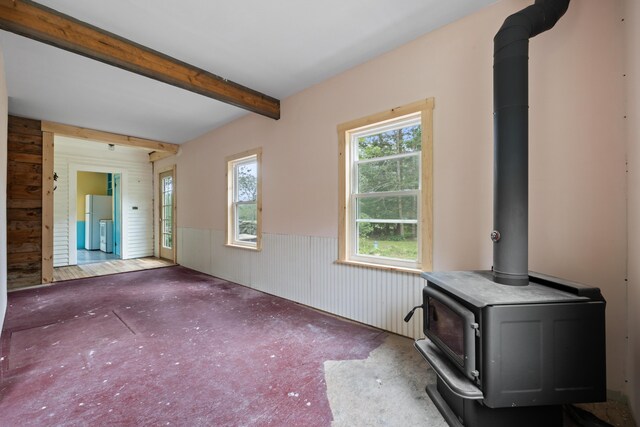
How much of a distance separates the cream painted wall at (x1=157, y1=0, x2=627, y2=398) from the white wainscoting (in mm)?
167

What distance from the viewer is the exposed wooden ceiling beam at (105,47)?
6.50 feet

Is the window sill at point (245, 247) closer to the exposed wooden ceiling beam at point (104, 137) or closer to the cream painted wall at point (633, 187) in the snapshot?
the exposed wooden ceiling beam at point (104, 137)

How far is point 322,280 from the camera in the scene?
3256mm

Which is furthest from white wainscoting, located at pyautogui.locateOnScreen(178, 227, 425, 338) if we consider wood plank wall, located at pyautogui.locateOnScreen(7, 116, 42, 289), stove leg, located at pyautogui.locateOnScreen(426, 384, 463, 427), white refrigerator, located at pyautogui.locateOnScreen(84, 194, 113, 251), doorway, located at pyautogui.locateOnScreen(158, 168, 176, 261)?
white refrigerator, located at pyautogui.locateOnScreen(84, 194, 113, 251)

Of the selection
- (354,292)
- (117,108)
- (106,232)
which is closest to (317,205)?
(354,292)

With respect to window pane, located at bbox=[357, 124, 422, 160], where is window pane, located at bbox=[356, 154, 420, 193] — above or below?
below

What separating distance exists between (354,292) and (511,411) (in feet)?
5.55

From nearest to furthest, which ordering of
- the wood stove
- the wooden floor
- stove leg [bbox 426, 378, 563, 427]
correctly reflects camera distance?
the wood stove → stove leg [bbox 426, 378, 563, 427] → the wooden floor

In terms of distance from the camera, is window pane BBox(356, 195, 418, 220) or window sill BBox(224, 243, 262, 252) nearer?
window pane BBox(356, 195, 418, 220)

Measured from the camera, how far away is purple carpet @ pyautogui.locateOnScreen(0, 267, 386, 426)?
1619 millimetres

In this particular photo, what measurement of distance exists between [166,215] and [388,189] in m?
6.26

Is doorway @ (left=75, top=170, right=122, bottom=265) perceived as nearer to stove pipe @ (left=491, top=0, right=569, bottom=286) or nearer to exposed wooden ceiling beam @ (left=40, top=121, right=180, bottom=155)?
exposed wooden ceiling beam @ (left=40, top=121, right=180, bottom=155)

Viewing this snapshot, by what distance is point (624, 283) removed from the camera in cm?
160

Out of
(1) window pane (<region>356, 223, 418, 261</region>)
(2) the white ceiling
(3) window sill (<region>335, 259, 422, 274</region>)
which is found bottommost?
(3) window sill (<region>335, 259, 422, 274</region>)
